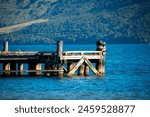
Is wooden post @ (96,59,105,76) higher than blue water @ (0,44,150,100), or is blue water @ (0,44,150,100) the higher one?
wooden post @ (96,59,105,76)

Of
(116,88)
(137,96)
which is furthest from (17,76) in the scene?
(137,96)

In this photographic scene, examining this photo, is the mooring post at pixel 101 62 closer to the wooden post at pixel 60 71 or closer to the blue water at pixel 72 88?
the blue water at pixel 72 88

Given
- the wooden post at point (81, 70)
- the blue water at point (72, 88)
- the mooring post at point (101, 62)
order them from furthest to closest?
the wooden post at point (81, 70)
the mooring post at point (101, 62)
the blue water at point (72, 88)

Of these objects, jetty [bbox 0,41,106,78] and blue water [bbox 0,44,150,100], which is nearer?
blue water [bbox 0,44,150,100]

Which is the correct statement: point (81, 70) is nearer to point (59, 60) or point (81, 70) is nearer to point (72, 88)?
point (59, 60)

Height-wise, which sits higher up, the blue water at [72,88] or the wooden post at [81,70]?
the wooden post at [81,70]

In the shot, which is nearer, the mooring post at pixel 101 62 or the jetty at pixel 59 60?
the jetty at pixel 59 60

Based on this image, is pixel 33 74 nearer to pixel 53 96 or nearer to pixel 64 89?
pixel 64 89

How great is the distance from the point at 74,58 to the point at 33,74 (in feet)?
23.3

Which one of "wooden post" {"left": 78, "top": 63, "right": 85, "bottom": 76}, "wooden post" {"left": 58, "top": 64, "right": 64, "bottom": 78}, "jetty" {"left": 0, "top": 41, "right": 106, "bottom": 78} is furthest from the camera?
"wooden post" {"left": 78, "top": 63, "right": 85, "bottom": 76}

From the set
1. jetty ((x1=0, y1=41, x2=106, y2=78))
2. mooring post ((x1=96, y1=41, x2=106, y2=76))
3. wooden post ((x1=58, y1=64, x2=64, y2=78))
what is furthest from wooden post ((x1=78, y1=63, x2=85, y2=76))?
wooden post ((x1=58, y1=64, x2=64, y2=78))

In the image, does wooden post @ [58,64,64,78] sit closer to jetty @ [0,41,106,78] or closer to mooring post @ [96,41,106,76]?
jetty @ [0,41,106,78]

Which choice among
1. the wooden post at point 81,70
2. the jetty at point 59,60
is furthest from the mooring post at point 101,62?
the wooden post at point 81,70

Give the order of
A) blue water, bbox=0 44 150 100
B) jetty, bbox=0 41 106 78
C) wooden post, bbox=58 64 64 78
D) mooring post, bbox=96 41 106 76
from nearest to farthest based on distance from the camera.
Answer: blue water, bbox=0 44 150 100
jetty, bbox=0 41 106 78
wooden post, bbox=58 64 64 78
mooring post, bbox=96 41 106 76
